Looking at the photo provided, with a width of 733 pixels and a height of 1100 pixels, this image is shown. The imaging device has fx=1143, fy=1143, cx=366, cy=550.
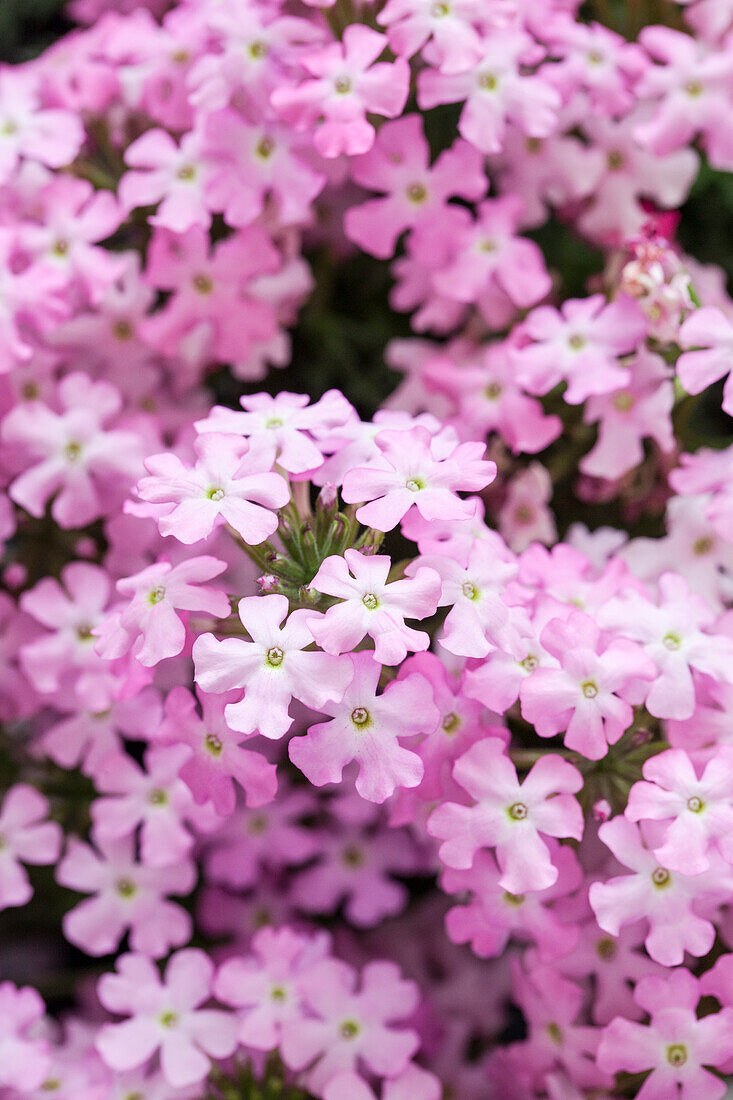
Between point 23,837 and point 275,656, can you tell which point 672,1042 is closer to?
point 275,656

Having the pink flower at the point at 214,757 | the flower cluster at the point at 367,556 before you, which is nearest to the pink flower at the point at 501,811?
the flower cluster at the point at 367,556

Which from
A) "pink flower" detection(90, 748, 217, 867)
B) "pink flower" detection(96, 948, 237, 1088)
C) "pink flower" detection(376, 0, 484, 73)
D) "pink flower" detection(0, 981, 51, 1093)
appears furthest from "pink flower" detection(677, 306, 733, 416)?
"pink flower" detection(0, 981, 51, 1093)

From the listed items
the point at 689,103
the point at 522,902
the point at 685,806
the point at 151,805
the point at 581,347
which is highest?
the point at 689,103

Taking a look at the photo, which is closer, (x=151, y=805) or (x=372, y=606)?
(x=372, y=606)

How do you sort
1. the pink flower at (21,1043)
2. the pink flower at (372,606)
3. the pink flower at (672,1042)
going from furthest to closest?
the pink flower at (21,1043), the pink flower at (672,1042), the pink flower at (372,606)

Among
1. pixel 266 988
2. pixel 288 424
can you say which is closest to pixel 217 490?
pixel 288 424

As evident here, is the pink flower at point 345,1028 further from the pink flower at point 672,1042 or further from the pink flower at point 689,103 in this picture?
the pink flower at point 689,103
